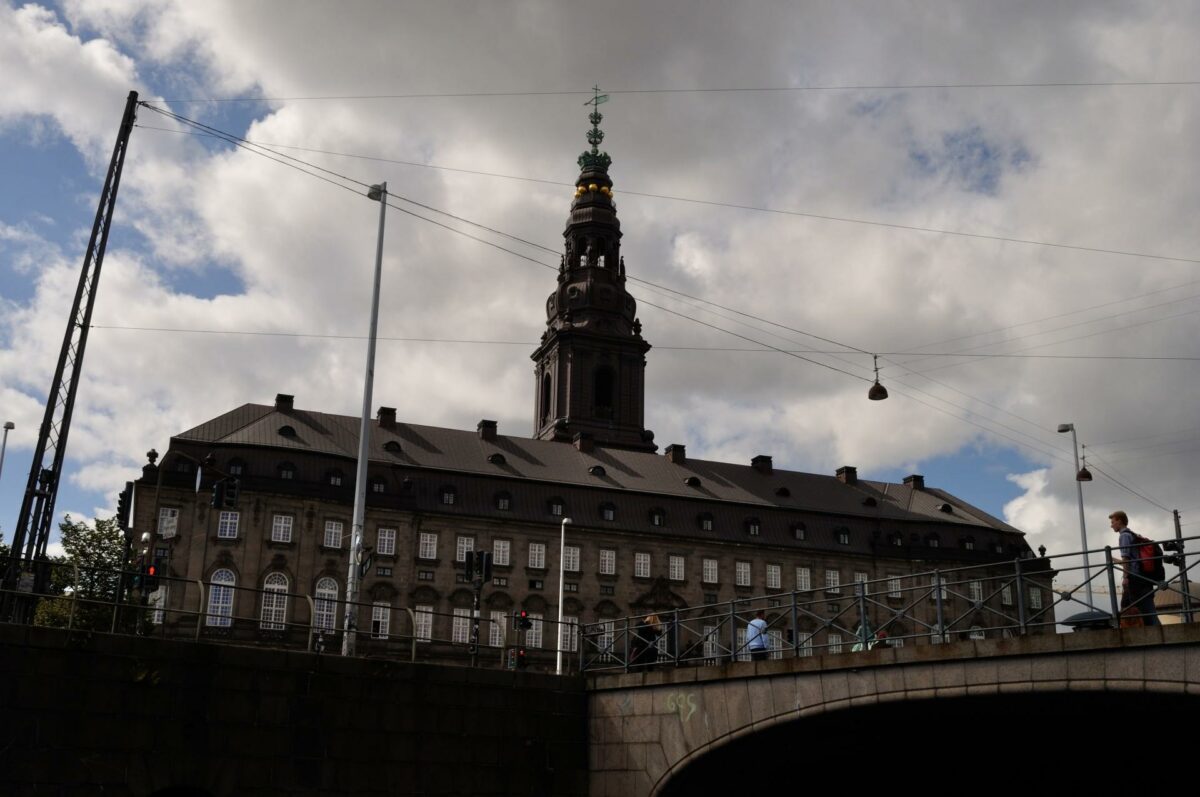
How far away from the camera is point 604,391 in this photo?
95750 millimetres

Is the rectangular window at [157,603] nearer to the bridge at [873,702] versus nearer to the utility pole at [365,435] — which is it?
the utility pole at [365,435]

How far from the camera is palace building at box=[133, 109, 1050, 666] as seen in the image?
67.8m

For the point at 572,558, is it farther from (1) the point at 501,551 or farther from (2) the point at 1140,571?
(2) the point at 1140,571

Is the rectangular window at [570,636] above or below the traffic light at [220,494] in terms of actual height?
below

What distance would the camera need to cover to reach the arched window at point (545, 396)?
98.0 meters

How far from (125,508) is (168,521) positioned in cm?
236

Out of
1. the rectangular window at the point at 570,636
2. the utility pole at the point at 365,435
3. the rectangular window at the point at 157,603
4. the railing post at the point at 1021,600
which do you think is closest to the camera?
the railing post at the point at 1021,600

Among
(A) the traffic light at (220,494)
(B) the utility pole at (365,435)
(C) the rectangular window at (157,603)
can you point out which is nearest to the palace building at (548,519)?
(C) the rectangular window at (157,603)

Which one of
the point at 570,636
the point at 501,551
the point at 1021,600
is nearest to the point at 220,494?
the point at 570,636

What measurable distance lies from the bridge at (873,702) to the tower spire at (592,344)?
6328cm

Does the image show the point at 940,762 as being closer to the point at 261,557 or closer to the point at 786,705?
the point at 786,705

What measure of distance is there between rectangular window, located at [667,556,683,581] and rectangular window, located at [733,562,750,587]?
4102 mm

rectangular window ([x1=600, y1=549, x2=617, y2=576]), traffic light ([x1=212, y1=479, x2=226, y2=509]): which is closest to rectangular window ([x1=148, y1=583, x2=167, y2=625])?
traffic light ([x1=212, y1=479, x2=226, y2=509])

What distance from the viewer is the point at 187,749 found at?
21.0 metres
